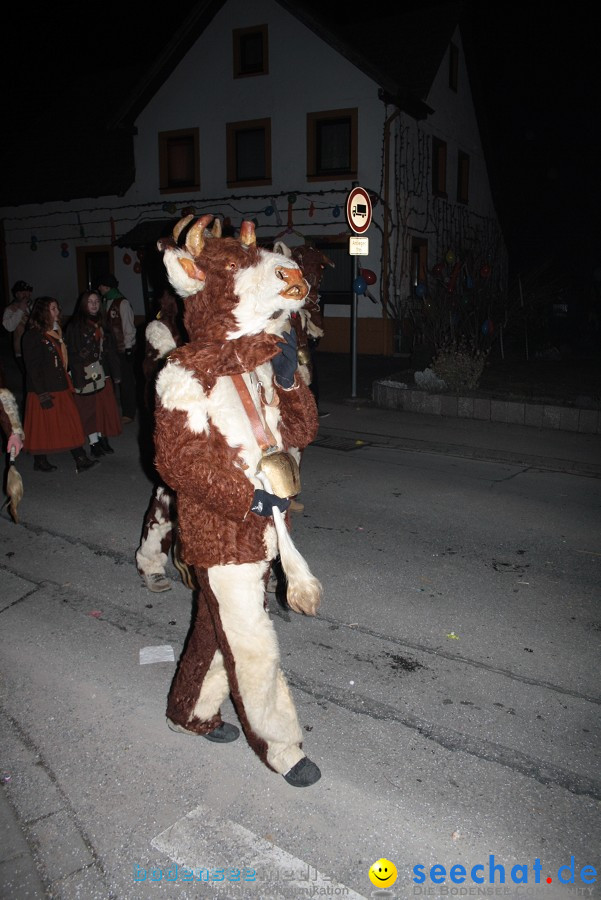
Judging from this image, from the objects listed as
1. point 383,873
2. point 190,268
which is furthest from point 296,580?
point 190,268

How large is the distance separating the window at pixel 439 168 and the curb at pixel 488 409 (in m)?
10.7

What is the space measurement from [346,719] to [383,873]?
0.89 meters

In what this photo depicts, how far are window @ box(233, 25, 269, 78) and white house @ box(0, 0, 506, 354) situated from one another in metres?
0.04

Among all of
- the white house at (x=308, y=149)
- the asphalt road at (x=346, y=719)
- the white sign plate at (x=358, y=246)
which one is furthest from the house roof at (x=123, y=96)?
the asphalt road at (x=346, y=719)

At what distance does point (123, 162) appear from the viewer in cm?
2119

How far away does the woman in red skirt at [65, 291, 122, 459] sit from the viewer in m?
7.69

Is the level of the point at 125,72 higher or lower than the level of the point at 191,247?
higher

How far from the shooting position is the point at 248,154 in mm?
19016

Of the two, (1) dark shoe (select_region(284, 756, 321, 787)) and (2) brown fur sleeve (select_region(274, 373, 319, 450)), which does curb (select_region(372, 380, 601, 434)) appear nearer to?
(2) brown fur sleeve (select_region(274, 373, 319, 450))

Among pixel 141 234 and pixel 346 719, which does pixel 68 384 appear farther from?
pixel 141 234

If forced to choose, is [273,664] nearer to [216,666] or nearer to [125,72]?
[216,666]

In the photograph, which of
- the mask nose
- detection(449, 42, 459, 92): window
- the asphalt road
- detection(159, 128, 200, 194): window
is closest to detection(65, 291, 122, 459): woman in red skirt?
the asphalt road

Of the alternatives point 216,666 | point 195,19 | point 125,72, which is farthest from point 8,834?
point 125,72

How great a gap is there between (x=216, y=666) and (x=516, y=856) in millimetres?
1352
